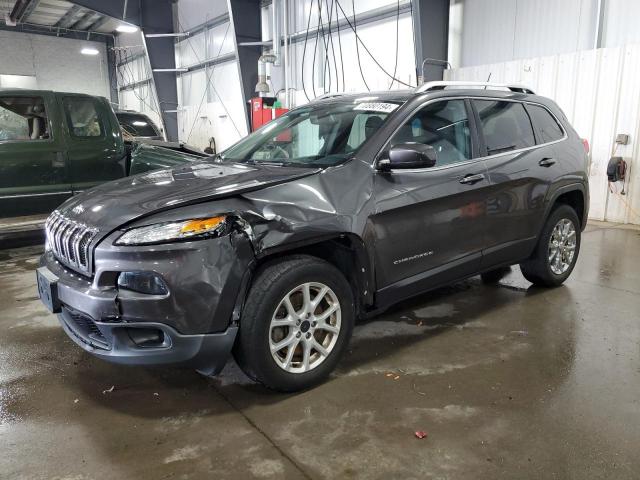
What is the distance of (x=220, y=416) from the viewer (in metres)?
2.50

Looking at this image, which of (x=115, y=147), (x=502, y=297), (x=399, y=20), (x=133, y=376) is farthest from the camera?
(x=399, y=20)

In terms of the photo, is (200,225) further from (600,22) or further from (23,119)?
(600,22)

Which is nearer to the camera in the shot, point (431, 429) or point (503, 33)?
point (431, 429)

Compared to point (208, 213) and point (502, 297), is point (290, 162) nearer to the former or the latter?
point (208, 213)

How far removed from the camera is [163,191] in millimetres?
2570

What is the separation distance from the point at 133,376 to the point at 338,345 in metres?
1.19

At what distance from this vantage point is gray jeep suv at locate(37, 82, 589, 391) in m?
2.28

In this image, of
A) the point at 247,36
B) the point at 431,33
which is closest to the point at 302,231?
the point at 431,33

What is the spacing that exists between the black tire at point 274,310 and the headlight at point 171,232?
0.33 metres

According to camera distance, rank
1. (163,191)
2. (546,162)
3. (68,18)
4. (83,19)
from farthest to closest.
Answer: (83,19)
(68,18)
(546,162)
(163,191)

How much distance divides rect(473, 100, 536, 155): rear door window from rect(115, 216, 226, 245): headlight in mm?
2103

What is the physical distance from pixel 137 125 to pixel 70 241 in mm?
7305

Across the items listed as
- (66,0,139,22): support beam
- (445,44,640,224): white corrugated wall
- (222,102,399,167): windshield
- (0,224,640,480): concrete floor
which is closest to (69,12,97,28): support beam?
(66,0,139,22): support beam

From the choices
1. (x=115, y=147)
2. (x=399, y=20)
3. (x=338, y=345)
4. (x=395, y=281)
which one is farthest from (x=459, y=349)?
(x=399, y=20)
